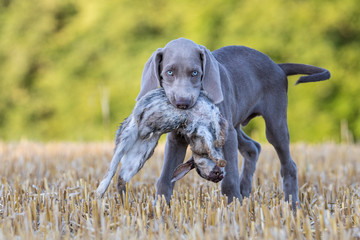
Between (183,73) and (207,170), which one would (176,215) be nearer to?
(207,170)

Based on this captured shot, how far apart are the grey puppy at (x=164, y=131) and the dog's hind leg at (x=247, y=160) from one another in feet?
4.21

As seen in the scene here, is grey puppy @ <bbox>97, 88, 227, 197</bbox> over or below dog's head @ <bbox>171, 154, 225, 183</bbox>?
over

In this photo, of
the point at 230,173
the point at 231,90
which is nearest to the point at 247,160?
the point at 231,90

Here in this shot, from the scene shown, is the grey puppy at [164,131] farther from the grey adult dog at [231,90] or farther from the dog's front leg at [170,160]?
the dog's front leg at [170,160]

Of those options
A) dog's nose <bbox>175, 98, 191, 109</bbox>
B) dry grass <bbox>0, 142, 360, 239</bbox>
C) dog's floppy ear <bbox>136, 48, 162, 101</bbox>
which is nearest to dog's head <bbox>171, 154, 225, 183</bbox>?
dry grass <bbox>0, 142, 360, 239</bbox>

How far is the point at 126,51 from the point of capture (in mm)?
13820

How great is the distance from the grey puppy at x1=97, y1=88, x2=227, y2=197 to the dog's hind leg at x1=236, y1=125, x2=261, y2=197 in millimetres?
1283

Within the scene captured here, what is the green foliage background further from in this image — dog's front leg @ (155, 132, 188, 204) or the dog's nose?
the dog's nose

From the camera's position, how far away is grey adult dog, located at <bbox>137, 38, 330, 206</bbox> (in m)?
3.23

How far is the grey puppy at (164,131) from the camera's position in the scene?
3020mm

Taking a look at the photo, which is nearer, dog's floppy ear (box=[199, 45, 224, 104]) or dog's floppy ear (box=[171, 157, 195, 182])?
dog's floppy ear (box=[171, 157, 195, 182])

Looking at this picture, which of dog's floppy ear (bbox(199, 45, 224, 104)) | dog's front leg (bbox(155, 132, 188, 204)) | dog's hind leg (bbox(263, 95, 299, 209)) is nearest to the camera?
dog's floppy ear (bbox(199, 45, 224, 104))

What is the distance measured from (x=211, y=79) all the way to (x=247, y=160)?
1.35 m

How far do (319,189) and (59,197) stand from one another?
2.28 m
